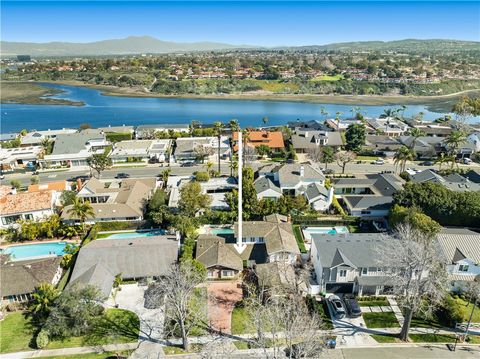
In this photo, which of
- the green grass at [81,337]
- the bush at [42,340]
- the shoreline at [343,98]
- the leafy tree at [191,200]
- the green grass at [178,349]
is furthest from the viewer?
the shoreline at [343,98]

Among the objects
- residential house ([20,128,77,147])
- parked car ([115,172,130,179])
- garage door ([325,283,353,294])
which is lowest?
garage door ([325,283,353,294])

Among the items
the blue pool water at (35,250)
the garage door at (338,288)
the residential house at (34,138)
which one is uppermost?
the residential house at (34,138)

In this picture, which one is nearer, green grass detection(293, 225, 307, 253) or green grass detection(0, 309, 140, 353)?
green grass detection(0, 309, 140, 353)

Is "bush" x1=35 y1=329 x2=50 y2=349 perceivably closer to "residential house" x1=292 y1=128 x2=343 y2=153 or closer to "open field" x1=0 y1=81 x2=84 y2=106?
"residential house" x1=292 y1=128 x2=343 y2=153

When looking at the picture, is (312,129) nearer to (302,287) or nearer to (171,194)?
(171,194)

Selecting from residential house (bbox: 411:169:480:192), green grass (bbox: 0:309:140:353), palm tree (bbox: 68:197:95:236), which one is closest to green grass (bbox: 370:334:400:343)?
green grass (bbox: 0:309:140:353)

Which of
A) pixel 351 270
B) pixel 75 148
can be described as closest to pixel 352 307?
pixel 351 270

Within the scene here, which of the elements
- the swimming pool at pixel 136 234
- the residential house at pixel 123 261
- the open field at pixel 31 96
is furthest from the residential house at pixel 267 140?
the open field at pixel 31 96

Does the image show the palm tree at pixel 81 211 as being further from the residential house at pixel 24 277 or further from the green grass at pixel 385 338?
the green grass at pixel 385 338

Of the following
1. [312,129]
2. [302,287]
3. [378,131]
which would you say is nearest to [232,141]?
[312,129]
